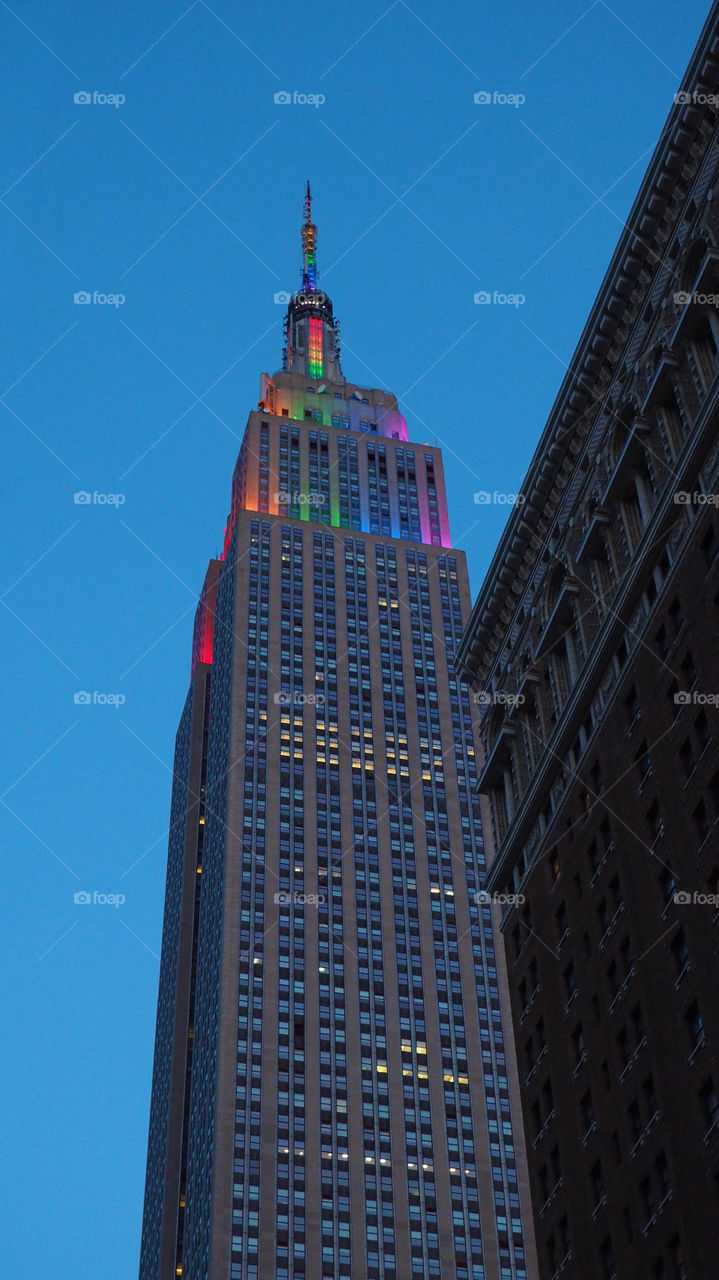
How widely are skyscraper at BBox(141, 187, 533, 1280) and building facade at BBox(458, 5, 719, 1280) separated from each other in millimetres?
61487

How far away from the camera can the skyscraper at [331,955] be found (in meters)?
140

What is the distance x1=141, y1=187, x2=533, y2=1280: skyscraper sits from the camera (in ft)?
459

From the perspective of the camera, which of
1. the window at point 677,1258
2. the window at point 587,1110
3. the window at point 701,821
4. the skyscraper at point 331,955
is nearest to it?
the window at point 677,1258

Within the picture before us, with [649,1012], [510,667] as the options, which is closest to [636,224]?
[510,667]

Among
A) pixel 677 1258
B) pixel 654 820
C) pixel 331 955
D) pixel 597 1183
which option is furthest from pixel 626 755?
pixel 331 955

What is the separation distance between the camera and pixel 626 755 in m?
72.4

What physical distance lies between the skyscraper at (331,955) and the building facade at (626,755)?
202ft

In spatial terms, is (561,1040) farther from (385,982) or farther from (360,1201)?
(385,982)

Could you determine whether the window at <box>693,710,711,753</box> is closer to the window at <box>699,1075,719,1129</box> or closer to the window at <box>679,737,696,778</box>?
the window at <box>679,737,696,778</box>

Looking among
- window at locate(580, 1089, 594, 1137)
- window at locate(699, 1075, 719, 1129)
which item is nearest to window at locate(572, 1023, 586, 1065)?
window at locate(580, 1089, 594, 1137)

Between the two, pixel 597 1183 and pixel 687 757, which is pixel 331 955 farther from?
pixel 687 757

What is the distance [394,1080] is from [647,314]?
86.8m

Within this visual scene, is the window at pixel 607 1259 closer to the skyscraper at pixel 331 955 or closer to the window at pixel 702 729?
the window at pixel 702 729

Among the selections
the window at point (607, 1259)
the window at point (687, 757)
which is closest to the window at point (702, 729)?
the window at point (687, 757)
